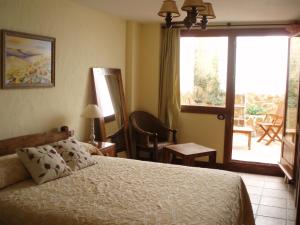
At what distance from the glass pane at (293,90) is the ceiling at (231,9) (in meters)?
0.42

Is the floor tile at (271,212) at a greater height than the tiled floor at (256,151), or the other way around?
the tiled floor at (256,151)

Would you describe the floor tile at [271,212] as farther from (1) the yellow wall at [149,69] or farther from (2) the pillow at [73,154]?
(1) the yellow wall at [149,69]

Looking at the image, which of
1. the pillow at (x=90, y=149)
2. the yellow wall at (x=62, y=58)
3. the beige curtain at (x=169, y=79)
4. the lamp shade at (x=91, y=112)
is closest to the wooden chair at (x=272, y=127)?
the beige curtain at (x=169, y=79)

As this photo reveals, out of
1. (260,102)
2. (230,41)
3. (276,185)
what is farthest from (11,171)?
(260,102)

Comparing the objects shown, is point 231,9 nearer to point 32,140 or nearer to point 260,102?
point 32,140

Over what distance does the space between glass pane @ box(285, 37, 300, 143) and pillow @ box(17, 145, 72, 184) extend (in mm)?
3074

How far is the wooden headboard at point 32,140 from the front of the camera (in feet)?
9.43

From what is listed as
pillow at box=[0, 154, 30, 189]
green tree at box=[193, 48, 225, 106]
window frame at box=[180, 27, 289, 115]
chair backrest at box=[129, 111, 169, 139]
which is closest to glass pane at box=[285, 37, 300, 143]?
window frame at box=[180, 27, 289, 115]

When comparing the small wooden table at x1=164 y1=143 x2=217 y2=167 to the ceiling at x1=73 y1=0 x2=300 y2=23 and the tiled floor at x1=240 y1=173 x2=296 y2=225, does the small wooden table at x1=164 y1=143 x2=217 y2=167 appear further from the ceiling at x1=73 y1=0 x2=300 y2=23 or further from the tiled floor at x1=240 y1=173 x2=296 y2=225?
the ceiling at x1=73 y1=0 x2=300 y2=23

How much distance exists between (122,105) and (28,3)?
7.15 ft

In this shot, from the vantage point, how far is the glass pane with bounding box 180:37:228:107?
17.1 ft

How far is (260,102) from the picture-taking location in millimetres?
7523

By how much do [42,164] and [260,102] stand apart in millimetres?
5926

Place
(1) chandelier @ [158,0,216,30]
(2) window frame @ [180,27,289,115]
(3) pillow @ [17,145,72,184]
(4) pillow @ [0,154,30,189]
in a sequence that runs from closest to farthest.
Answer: (1) chandelier @ [158,0,216,30]
(4) pillow @ [0,154,30,189]
(3) pillow @ [17,145,72,184]
(2) window frame @ [180,27,289,115]
